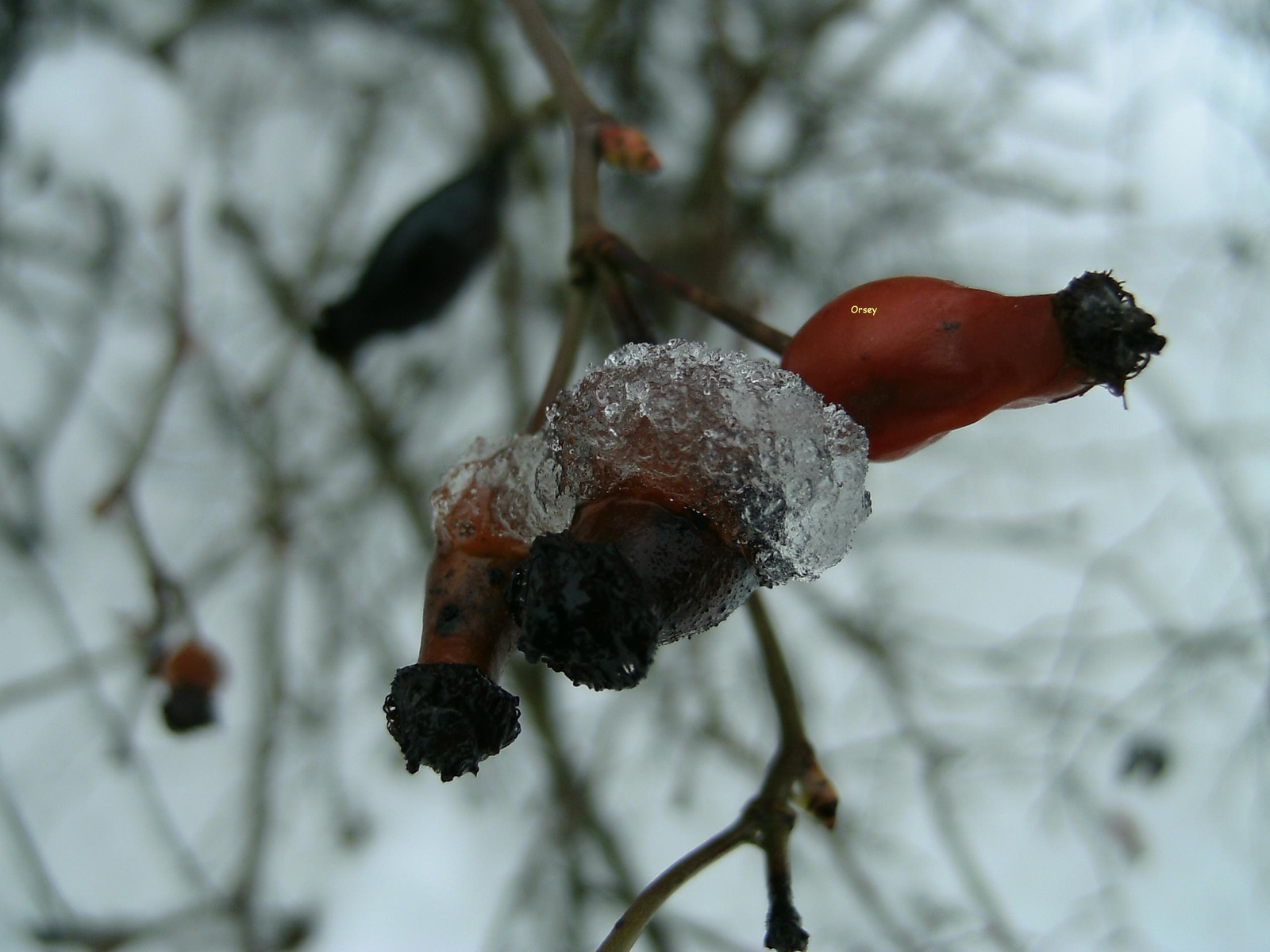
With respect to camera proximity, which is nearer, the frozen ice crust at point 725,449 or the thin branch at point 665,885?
the frozen ice crust at point 725,449

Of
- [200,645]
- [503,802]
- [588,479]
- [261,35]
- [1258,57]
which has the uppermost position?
[1258,57]

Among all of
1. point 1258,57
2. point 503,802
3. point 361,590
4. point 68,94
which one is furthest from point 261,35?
point 1258,57

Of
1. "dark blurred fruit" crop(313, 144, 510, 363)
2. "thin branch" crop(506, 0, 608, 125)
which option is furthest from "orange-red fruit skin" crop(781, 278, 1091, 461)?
"dark blurred fruit" crop(313, 144, 510, 363)

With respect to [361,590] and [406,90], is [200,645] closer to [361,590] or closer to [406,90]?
[361,590]

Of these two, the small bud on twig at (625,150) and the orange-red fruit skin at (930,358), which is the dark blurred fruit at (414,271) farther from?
the orange-red fruit skin at (930,358)

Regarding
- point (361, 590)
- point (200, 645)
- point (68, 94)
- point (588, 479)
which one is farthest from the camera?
point (361, 590)

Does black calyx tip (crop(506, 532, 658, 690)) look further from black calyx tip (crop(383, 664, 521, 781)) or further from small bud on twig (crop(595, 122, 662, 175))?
small bud on twig (crop(595, 122, 662, 175))

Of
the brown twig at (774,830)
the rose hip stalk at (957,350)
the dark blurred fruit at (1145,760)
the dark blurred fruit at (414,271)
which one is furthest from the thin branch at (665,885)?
the dark blurred fruit at (1145,760)
